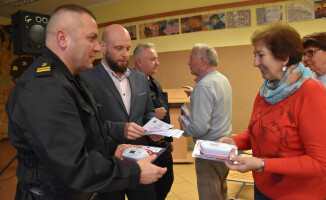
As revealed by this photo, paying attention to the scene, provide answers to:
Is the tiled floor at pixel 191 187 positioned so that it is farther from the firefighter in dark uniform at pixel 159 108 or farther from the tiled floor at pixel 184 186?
the firefighter in dark uniform at pixel 159 108

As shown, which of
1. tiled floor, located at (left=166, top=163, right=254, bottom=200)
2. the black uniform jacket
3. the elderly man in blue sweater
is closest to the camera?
the black uniform jacket

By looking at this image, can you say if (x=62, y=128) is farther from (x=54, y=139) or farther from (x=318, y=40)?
(x=318, y=40)

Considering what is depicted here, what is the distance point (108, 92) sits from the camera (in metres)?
1.87

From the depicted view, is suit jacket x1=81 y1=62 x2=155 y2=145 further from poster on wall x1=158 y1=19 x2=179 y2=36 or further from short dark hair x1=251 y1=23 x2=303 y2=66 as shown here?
poster on wall x1=158 y1=19 x2=179 y2=36

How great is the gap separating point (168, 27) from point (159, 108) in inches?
119

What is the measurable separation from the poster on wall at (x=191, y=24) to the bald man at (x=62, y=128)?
3.91 meters

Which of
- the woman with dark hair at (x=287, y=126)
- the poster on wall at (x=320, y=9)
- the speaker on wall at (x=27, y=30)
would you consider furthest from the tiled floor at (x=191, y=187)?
the poster on wall at (x=320, y=9)

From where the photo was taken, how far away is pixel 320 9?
408cm

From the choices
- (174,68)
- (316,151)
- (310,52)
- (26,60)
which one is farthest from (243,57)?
(26,60)

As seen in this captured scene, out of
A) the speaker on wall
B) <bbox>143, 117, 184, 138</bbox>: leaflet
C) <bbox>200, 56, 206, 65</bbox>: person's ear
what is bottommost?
<bbox>143, 117, 184, 138</bbox>: leaflet

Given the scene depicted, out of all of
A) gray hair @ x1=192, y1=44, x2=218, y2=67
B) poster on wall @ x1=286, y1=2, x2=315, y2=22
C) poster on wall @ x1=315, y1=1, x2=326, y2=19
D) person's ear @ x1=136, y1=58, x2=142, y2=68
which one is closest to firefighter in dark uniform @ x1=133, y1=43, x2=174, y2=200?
person's ear @ x1=136, y1=58, x2=142, y2=68

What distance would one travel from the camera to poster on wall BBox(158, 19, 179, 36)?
4.97 m

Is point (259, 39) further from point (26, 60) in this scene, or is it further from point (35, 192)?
point (26, 60)

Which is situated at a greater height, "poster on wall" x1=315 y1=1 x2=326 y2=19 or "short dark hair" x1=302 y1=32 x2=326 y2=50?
"poster on wall" x1=315 y1=1 x2=326 y2=19
